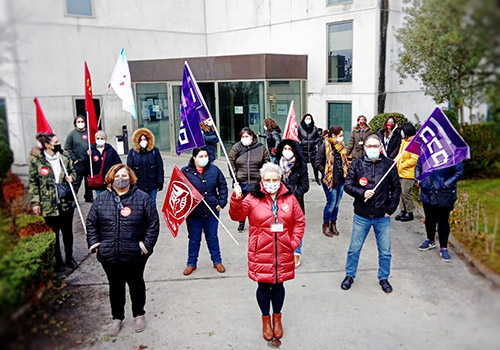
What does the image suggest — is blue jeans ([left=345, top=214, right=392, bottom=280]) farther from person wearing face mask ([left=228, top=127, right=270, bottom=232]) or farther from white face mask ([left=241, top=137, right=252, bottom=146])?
white face mask ([left=241, top=137, right=252, bottom=146])

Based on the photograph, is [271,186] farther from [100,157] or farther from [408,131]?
[100,157]

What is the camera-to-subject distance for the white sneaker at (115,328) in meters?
4.74

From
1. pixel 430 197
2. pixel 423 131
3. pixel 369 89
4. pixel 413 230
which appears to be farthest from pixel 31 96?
pixel 369 89

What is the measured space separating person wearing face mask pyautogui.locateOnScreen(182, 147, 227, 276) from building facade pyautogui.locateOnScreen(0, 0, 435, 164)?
5297 mm

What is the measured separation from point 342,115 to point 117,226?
417 inches

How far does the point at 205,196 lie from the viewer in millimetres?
5980

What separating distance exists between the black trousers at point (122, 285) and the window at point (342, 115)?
10244mm

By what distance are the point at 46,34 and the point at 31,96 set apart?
345 millimetres

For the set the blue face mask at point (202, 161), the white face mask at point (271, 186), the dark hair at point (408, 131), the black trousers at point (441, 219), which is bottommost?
the black trousers at point (441, 219)

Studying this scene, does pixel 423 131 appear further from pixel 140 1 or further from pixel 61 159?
pixel 140 1

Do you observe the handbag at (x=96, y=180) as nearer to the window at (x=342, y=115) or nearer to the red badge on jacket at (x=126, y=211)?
the red badge on jacket at (x=126, y=211)

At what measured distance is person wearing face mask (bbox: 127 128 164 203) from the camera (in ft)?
24.0

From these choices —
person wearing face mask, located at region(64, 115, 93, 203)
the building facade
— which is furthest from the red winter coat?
the building facade

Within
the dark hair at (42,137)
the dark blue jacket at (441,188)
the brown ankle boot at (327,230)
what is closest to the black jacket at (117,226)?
the dark hair at (42,137)
